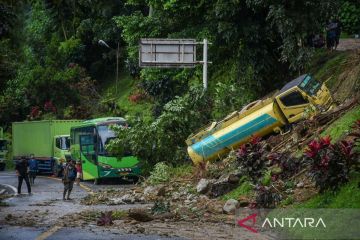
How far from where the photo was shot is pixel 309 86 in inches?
1060

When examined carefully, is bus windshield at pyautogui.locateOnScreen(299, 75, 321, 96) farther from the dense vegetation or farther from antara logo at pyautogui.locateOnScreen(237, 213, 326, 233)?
antara logo at pyautogui.locateOnScreen(237, 213, 326, 233)

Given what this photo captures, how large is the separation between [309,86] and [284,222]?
37.1 ft

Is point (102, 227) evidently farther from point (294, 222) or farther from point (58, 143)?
point (58, 143)

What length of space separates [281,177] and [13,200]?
1161cm

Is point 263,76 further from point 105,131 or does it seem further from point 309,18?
point 105,131

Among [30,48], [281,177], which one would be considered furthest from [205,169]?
[30,48]

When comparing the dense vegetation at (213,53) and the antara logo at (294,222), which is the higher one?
the dense vegetation at (213,53)

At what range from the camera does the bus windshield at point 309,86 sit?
26766mm

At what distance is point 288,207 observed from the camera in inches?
693

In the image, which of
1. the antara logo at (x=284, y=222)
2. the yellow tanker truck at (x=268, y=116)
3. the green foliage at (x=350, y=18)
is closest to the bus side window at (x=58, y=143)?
the green foliage at (x=350, y=18)

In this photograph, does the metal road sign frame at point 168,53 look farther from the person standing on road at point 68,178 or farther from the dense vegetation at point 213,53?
the person standing on road at point 68,178

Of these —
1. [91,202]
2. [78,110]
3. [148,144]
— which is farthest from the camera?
[78,110]

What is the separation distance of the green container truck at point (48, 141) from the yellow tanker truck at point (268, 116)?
2085 centimetres

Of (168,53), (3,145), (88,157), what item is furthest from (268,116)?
(3,145)
